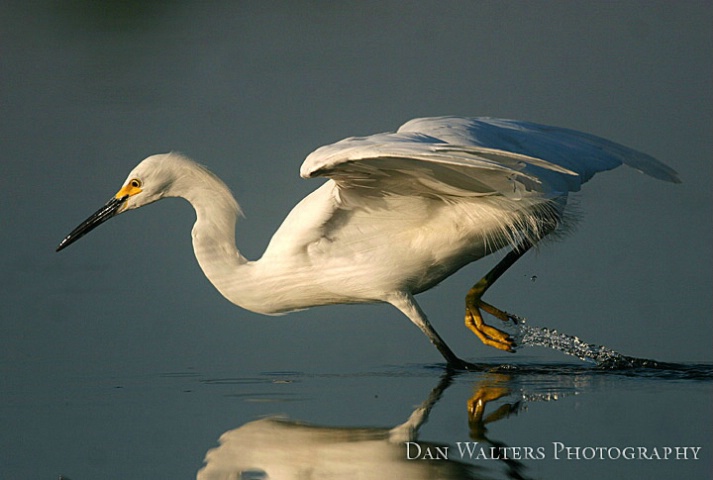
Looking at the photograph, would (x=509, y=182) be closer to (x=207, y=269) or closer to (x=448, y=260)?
(x=448, y=260)

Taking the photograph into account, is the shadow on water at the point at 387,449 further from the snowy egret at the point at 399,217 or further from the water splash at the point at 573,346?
the snowy egret at the point at 399,217

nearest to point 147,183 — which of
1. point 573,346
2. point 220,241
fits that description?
point 220,241

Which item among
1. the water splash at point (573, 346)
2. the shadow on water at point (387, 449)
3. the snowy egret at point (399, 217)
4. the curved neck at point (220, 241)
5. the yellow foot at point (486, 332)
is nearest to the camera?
the shadow on water at point (387, 449)

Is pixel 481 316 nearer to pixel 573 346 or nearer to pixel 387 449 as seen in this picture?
pixel 573 346

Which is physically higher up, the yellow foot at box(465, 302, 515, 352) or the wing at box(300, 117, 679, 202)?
the wing at box(300, 117, 679, 202)

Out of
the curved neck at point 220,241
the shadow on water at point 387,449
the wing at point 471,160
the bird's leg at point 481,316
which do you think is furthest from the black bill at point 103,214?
the shadow on water at point 387,449

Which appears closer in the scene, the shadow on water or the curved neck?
the shadow on water

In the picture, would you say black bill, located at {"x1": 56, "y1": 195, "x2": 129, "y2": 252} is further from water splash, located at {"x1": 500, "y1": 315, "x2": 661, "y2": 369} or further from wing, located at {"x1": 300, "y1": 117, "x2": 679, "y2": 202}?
water splash, located at {"x1": 500, "y1": 315, "x2": 661, "y2": 369}

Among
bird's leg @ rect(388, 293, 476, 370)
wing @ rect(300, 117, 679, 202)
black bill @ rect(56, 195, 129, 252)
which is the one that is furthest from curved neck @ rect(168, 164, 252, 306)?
wing @ rect(300, 117, 679, 202)

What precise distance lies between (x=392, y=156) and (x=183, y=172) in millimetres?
2282

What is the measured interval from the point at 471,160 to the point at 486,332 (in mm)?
2057

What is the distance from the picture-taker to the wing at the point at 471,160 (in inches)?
165

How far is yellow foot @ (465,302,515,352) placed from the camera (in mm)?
5887

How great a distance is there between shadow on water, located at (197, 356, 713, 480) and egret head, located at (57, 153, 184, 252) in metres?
2.16
